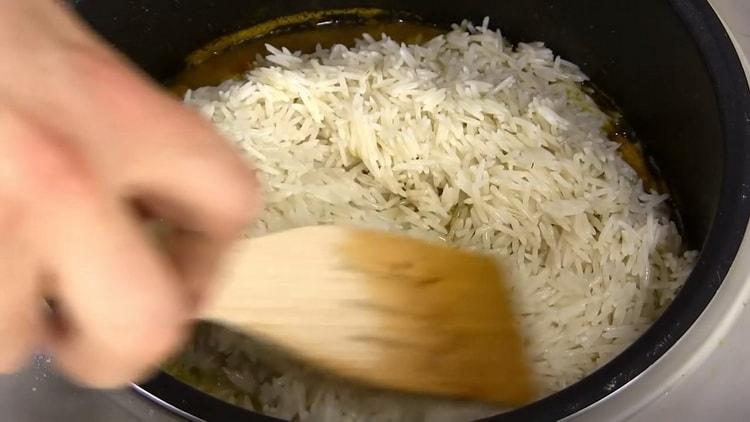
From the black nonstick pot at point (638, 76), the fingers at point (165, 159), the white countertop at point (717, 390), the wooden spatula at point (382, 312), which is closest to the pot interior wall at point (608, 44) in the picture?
the black nonstick pot at point (638, 76)

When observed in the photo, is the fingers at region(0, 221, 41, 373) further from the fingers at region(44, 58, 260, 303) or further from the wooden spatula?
the wooden spatula

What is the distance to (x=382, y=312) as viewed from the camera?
952 millimetres

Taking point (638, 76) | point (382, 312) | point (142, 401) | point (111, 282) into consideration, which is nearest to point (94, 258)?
point (111, 282)

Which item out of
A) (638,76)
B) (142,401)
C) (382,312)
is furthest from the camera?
(638,76)

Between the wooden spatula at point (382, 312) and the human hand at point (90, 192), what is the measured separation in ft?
1.26

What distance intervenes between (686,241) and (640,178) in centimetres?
12

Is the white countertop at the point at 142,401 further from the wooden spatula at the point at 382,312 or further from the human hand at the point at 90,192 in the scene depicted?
the human hand at the point at 90,192

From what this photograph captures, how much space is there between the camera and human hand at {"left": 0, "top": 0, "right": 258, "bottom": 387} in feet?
1.40

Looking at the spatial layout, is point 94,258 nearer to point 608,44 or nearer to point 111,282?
point 111,282

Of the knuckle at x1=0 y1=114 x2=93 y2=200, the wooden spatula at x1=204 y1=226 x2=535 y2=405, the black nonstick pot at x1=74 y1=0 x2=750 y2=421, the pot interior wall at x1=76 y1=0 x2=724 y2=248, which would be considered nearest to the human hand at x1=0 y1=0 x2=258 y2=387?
the knuckle at x1=0 y1=114 x2=93 y2=200

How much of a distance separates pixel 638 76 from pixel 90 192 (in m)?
0.90

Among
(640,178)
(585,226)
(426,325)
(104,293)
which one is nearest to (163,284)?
(104,293)

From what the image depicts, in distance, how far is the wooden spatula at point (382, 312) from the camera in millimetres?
908

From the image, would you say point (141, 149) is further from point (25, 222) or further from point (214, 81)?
point (214, 81)
